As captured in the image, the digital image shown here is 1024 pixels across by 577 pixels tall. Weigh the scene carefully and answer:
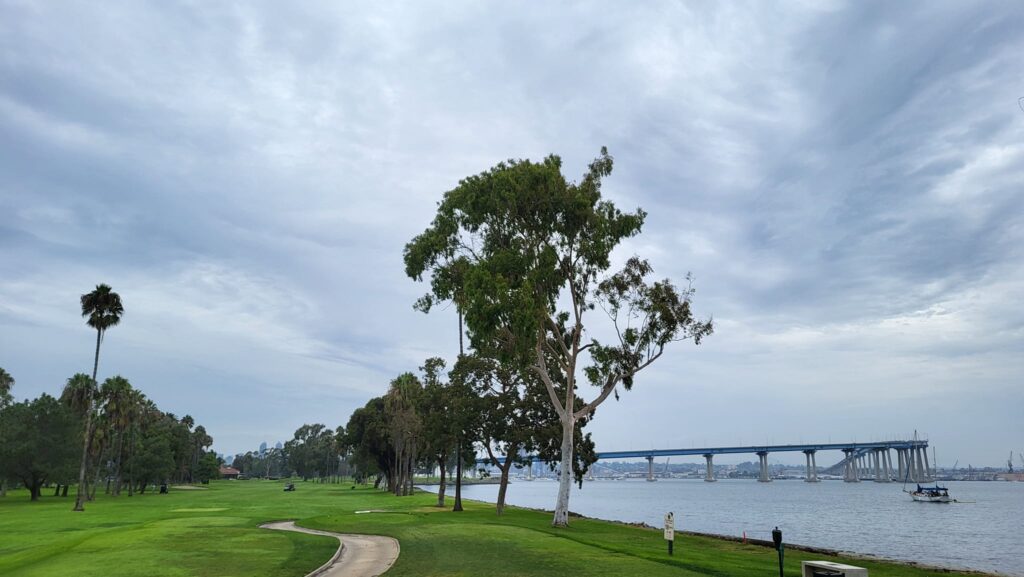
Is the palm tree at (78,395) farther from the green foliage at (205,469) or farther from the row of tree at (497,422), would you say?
the green foliage at (205,469)

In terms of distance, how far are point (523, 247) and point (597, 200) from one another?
613 cm

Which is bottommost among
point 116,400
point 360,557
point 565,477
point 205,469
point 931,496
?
point 931,496

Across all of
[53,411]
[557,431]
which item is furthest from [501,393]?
[53,411]

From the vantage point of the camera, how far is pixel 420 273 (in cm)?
4444

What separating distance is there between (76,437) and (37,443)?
17.5 feet

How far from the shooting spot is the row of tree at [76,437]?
76.8 m

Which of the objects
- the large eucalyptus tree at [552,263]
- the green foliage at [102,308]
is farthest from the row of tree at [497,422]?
the green foliage at [102,308]

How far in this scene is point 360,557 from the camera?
2395cm

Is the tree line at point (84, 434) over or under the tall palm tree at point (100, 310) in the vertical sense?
under

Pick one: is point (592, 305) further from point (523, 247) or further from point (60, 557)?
point (60, 557)

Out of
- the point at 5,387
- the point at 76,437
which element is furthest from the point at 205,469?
the point at 76,437

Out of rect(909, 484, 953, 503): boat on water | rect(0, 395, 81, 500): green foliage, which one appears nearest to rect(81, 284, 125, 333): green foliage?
rect(0, 395, 81, 500): green foliage

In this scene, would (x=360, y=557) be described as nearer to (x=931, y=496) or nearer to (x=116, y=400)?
(x=116, y=400)

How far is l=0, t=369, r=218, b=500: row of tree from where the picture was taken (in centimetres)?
7681
